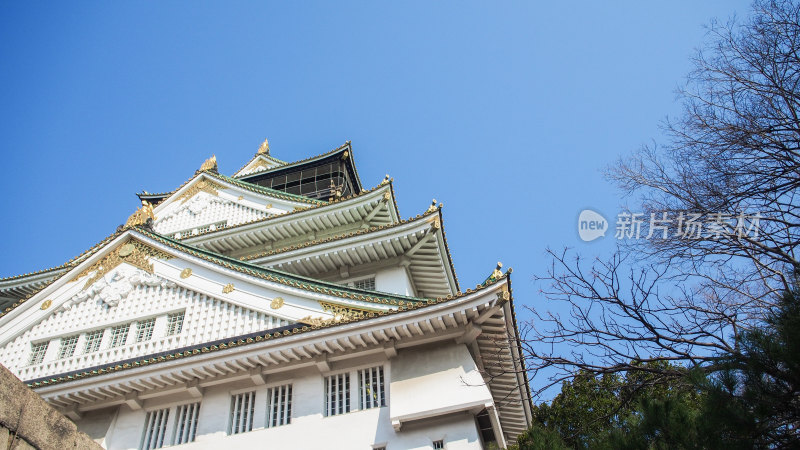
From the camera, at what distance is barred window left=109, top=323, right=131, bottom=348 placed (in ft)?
52.5

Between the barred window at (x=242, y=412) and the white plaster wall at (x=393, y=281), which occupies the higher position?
the white plaster wall at (x=393, y=281)

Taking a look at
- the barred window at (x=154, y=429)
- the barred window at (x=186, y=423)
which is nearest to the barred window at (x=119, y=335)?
the barred window at (x=154, y=429)

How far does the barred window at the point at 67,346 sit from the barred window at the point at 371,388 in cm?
875

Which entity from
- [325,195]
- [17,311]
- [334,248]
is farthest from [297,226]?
[17,311]

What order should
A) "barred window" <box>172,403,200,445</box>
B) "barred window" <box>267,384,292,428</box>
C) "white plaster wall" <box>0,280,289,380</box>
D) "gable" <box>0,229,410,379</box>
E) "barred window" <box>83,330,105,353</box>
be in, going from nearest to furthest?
"barred window" <box>267,384,292,428</box>
"barred window" <box>172,403,200,445</box>
"gable" <box>0,229,410,379</box>
"white plaster wall" <box>0,280,289,380</box>
"barred window" <box>83,330,105,353</box>

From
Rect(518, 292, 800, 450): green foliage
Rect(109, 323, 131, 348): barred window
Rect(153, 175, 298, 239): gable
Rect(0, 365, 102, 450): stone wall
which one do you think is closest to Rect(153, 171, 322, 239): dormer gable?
Rect(153, 175, 298, 239): gable

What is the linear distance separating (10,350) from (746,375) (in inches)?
719

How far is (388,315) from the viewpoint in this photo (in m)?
12.5

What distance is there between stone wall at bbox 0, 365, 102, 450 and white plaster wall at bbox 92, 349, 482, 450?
500 cm

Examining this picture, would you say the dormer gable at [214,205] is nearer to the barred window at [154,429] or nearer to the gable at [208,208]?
the gable at [208,208]

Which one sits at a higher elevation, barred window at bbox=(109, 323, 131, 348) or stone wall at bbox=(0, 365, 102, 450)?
barred window at bbox=(109, 323, 131, 348)

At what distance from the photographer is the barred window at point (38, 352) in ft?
53.5

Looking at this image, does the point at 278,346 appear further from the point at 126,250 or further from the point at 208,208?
the point at 208,208

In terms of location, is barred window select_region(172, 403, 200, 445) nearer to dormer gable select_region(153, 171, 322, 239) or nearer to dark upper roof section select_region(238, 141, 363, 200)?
dormer gable select_region(153, 171, 322, 239)
